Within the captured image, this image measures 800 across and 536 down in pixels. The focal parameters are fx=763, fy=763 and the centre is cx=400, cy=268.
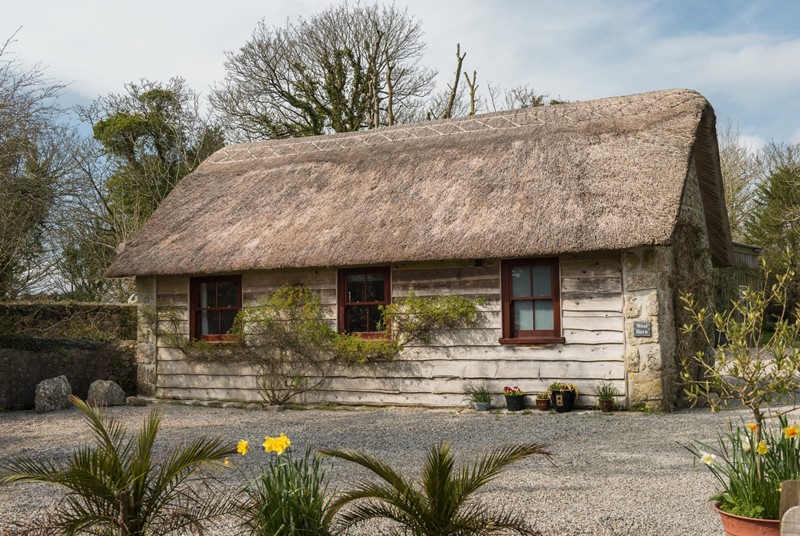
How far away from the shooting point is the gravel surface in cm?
517

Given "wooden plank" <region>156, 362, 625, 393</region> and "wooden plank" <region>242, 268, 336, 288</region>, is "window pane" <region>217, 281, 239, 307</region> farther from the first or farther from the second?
"wooden plank" <region>156, 362, 625, 393</region>

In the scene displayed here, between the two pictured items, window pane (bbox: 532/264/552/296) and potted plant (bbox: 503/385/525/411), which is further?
window pane (bbox: 532/264/552/296)

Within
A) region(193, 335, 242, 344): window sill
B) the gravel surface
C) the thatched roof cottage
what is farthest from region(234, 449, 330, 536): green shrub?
region(193, 335, 242, 344): window sill

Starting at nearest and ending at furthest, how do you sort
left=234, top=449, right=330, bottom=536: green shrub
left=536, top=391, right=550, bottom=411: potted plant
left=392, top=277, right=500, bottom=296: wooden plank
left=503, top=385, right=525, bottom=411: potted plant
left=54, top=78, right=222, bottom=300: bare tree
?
left=234, top=449, right=330, bottom=536: green shrub, left=536, top=391, right=550, bottom=411: potted plant, left=503, top=385, right=525, bottom=411: potted plant, left=392, top=277, right=500, bottom=296: wooden plank, left=54, top=78, right=222, bottom=300: bare tree

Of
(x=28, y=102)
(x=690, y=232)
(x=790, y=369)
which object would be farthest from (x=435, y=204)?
(x=790, y=369)

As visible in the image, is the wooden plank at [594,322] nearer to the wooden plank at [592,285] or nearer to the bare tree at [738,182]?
the wooden plank at [592,285]

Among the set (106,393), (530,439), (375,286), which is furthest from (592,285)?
(106,393)

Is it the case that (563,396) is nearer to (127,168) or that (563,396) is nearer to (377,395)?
(377,395)

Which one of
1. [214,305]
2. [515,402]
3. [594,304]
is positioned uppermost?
[214,305]

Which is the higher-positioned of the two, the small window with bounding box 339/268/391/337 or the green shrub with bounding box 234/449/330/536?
the small window with bounding box 339/268/391/337

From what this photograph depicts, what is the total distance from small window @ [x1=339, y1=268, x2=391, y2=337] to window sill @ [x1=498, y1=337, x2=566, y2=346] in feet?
6.31

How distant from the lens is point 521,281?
10625 millimetres

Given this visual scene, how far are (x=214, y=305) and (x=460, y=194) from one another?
455 centimetres

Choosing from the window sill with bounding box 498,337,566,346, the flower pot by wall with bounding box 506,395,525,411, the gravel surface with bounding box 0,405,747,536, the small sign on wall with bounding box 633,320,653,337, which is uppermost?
the small sign on wall with bounding box 633,320,653,337
